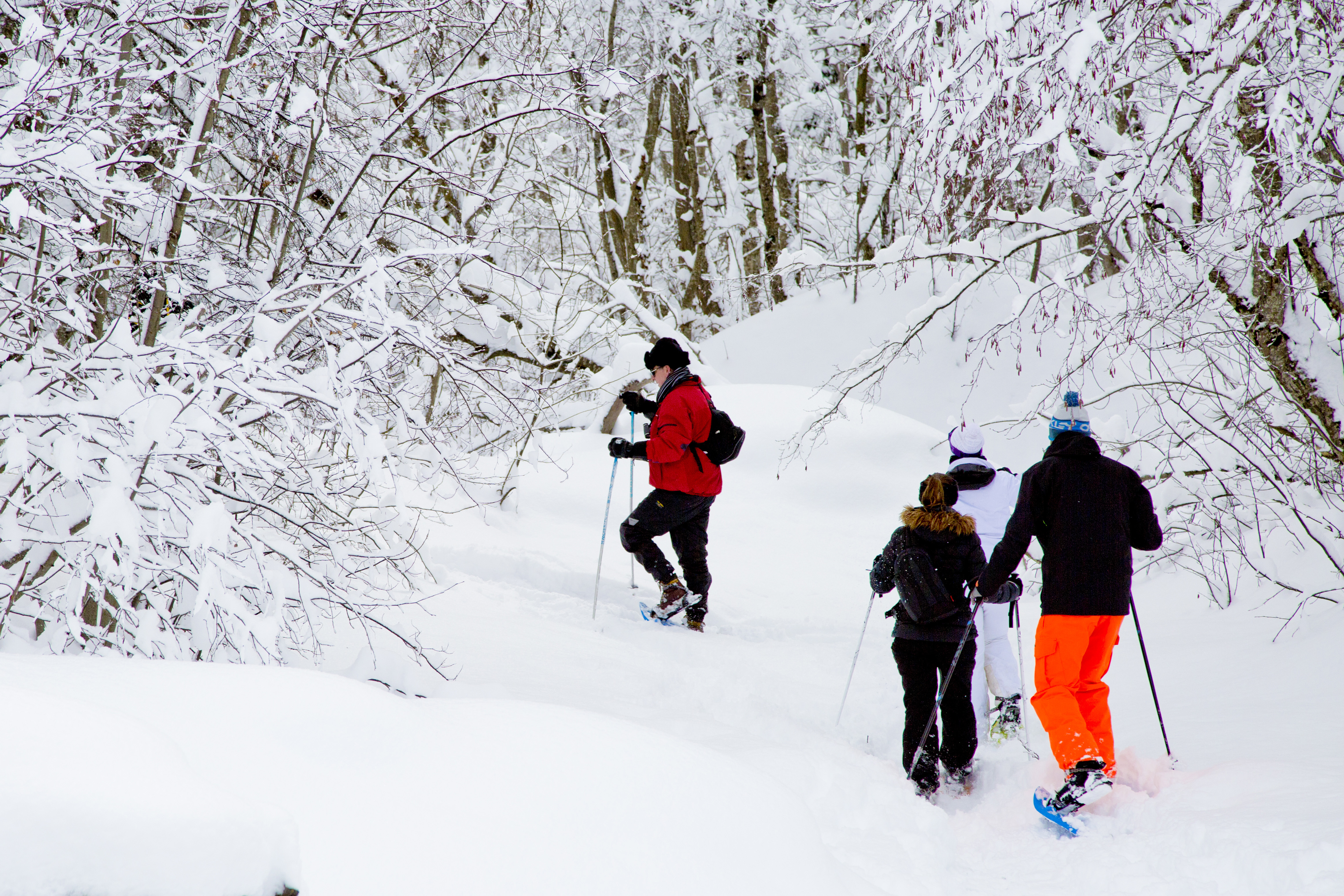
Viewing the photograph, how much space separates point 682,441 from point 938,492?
222cm

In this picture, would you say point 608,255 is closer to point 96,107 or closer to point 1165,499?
point 1165,499

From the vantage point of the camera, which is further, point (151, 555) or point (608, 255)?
point (608, 255)

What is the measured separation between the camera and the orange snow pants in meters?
3.49

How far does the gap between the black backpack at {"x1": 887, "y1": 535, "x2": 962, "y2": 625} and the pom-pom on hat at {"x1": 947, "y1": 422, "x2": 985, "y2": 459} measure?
0.89 meters

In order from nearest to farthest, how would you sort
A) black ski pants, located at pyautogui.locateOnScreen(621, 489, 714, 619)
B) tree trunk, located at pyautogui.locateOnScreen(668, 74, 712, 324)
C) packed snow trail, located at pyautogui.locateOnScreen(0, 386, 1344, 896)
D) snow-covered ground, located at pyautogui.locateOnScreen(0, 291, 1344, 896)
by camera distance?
snow-covered ground, located at pyautogui.locateOnScreen(0, 291, 1344, 896)
packed snow trail, located at pyautogui.locateOnScreen(0, 386, 1344, 896)
black ski pants, located at pyautogui.locateOnScreen(621, 489, 714, 619)
tree trunk, located at pyautogui.locateOnScreen(668, 74, 712, 324)

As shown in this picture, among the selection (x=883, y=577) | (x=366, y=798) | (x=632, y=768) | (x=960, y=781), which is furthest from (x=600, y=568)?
(x=366, y=798)

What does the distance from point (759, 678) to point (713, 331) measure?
12.9 meters

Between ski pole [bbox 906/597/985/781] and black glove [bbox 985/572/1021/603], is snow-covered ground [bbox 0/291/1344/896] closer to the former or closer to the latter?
ski pole [bbox 906/597/985/781]

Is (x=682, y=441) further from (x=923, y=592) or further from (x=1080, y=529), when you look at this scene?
(x=1080, y=529)

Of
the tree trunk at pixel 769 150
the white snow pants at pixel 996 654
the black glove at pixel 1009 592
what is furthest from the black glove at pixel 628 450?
the tree trunk at pixel 769 150

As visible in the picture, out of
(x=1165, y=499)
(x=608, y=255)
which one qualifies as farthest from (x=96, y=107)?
(x=608, y=255)

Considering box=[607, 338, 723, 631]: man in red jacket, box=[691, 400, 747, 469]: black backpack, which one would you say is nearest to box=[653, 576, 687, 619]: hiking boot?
box=[607, 338, 723, 631]: man in red jacket

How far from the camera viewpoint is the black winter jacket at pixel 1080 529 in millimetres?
3523

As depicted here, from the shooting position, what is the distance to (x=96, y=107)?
114 inches
